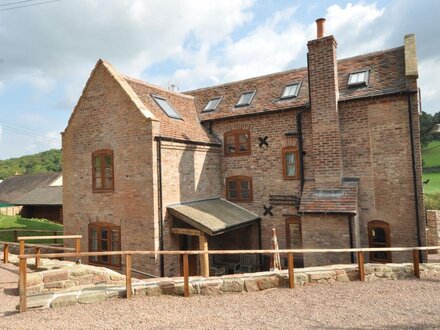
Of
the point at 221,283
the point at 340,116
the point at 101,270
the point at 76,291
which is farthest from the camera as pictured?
the point at 340,116

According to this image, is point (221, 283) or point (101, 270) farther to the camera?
point (101, 270)

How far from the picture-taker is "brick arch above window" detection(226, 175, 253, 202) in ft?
47.6

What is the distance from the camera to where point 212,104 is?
1684 centimetres

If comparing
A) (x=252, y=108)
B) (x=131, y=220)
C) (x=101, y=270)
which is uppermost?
(x=252, y=108)

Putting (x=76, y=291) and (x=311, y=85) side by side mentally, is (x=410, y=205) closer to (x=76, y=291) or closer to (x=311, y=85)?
(x=311, y=85)

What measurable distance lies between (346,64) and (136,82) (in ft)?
33.1

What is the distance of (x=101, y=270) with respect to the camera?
28.7ft

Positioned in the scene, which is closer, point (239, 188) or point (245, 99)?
point (239, 188)

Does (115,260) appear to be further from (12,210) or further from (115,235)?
(12,210)

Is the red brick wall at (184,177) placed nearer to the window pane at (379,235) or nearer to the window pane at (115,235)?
the window pane at (115,235)

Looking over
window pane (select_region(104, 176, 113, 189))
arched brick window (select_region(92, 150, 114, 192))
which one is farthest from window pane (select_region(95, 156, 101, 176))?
window pane (select_region(104, 176, 113, 189))

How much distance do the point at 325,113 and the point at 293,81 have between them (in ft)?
12.6

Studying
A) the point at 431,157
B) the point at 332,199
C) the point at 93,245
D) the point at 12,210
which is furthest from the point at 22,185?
the point at 431,157

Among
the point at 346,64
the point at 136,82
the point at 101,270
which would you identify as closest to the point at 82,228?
the point at 101,270
